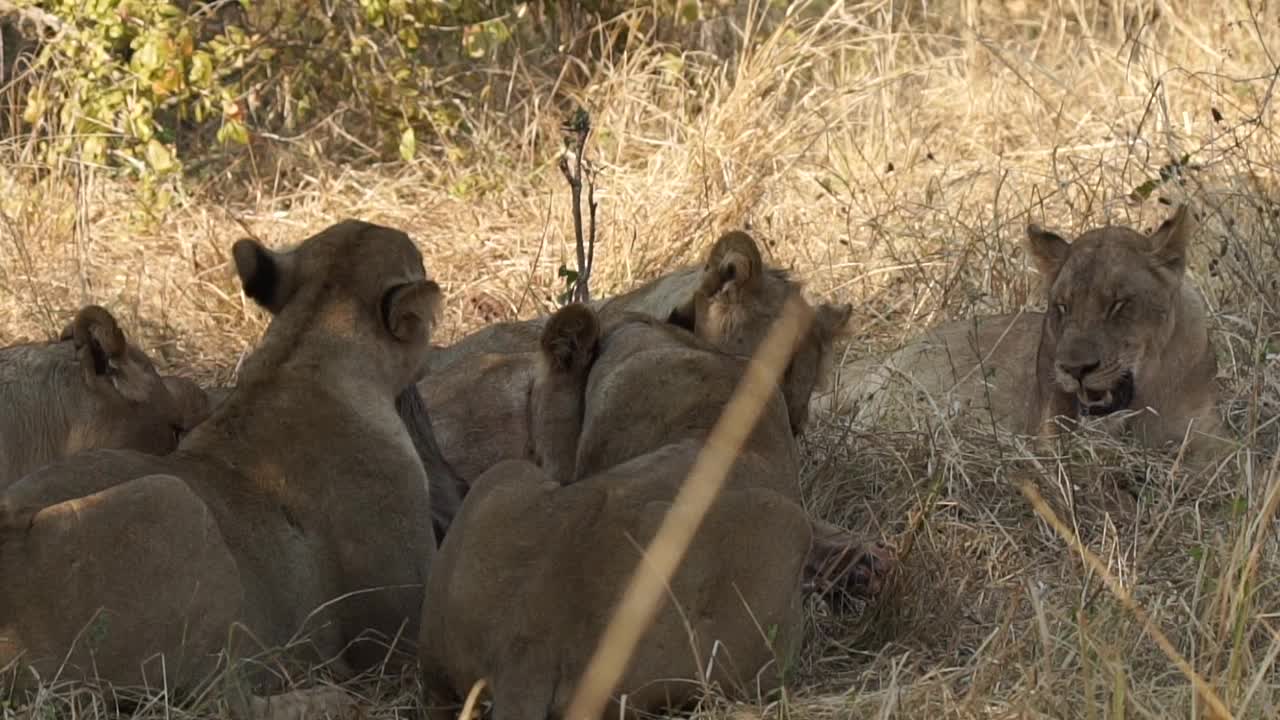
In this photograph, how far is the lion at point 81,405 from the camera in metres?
5.02

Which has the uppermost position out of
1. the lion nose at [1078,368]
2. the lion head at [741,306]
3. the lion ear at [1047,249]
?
the lion head at [741,306]

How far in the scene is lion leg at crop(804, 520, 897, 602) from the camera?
4934 millimetres

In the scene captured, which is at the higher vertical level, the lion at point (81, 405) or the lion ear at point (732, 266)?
the lion ear at point (732, 266)

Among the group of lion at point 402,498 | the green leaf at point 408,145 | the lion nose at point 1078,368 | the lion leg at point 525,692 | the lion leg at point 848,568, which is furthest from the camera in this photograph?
the green leaf at point 408,145

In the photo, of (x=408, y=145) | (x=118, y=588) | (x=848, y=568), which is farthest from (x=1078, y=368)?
(x=408, y=145)

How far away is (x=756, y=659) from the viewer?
13.0ft

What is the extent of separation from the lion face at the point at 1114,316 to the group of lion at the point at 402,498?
15cm

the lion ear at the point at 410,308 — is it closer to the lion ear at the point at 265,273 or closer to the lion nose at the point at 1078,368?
the lion ear at the point at 265,273

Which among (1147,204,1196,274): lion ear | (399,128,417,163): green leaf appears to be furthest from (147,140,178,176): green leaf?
(1147,204,1196,274): lion ear

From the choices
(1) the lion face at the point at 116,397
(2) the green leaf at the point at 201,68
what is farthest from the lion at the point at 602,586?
(2) the green leaf at the point at 201,68

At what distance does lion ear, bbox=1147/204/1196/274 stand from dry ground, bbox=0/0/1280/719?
0.98ft

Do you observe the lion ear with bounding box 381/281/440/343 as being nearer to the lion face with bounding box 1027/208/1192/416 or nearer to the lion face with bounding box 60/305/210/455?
the lion face with bounding box 60/305/210/455

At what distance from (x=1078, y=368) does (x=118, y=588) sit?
10.9 feet

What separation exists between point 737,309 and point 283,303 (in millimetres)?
1252
